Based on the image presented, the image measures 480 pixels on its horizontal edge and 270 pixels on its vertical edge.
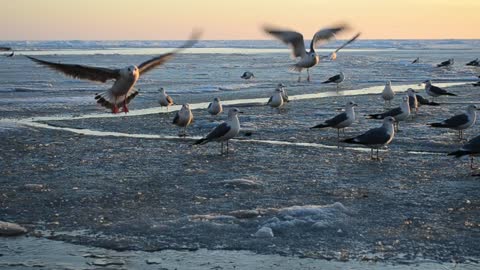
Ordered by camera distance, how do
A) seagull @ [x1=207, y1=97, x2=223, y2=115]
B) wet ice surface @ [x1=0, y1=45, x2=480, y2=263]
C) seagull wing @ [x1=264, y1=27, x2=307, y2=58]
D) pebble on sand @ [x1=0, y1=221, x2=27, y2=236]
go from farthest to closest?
seagull wing @ [x1=264, y1=27, x2=307, y2=58]
seagull @ [x1=207, y1=97, x2=223, y2=115]
pebble on sand @ [x1=0, y1=221, x2=27, y2=236]
wet ice surface @ [x1=0, y1=45, x2=480, y2=263]

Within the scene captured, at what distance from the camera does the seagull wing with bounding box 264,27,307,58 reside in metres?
21.1

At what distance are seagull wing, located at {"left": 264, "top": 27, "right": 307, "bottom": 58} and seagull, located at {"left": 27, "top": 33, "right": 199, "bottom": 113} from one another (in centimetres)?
822

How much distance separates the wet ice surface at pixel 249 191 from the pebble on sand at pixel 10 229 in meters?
0.25

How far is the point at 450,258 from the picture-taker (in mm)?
6312

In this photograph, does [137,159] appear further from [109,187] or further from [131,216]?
Answer: [131,216]

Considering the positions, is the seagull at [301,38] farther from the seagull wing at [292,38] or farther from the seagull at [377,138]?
the seagull at [377,138]

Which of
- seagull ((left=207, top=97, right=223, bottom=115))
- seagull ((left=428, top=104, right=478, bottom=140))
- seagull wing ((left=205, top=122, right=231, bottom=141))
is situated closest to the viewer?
seagull wing ((left=205, top=122, right=231, bottom=141))

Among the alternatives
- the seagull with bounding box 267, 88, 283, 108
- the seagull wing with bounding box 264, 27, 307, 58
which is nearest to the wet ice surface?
the seagull with bounding box 267, 88, 283, 108

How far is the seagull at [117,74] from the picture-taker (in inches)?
459

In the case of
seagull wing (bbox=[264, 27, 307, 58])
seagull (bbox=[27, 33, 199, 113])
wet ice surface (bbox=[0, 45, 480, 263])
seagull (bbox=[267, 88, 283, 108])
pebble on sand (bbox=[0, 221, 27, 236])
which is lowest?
wet ice surface (bbox=[0, 45, 480, 263])

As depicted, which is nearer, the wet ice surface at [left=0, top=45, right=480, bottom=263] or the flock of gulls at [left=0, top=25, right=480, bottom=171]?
the wet ice surface at [left=0, top=45, right=480, bottom=263]

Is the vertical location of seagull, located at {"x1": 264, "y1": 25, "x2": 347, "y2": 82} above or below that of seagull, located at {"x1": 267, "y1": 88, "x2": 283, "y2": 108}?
above

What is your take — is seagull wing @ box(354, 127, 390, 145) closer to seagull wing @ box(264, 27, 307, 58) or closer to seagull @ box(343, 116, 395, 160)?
seagull @ box(343, 116, 395, 160)

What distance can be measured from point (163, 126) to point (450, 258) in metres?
10.6
